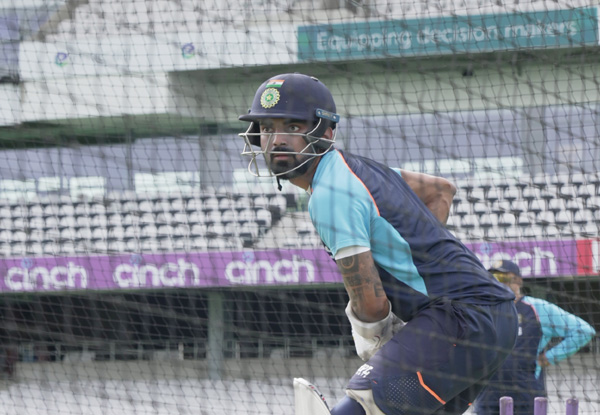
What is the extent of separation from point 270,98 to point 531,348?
9.31 feet

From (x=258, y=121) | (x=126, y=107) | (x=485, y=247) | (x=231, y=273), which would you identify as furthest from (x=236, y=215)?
(x=258, y=121)

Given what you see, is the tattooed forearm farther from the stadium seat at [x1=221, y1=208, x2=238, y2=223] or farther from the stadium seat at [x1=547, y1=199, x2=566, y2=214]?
the stadium seat at [x1=221, y1=208, x2=238, y2=223]

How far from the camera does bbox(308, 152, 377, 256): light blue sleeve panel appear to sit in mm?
2354

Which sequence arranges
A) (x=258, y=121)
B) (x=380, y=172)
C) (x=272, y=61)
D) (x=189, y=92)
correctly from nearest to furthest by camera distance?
(x=380, y=172)
(x=258, y=121)
(x=189, y=92)
(x=272, y=61)

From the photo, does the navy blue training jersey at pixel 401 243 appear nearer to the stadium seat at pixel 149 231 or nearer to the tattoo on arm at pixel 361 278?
the tattoo on arm at pixel 361 278

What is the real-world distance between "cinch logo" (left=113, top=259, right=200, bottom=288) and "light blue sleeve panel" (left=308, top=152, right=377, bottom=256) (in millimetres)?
11693

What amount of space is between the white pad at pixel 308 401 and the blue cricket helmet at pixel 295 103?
76cm

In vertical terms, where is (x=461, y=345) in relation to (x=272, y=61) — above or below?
below

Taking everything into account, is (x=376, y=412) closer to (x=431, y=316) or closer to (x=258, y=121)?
(x=431, y=316)

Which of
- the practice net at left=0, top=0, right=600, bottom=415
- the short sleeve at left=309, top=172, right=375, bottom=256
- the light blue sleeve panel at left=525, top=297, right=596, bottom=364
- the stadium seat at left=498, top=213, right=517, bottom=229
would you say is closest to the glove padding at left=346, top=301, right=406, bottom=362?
the short sleeve at left=309, top=172, right=375, bottom=256

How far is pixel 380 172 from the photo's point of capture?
261 cm

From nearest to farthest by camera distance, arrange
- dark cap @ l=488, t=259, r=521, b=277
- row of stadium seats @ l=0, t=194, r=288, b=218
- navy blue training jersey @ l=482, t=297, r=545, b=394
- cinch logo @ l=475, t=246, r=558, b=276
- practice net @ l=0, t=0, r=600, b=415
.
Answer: navy blue training jersey @ l=482, t=297, r=545, b=394
dark cap @ l=488, t=259, r=521, b=277
practice net @ l=0, t=0, r=600, b=415
cinch logo @ l=475, t=246, r=558, b=276
row of stadium seats @ l=0, t=194, r=288, b=218

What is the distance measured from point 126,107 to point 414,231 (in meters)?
12.0

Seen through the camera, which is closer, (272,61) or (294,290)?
(272,61)
